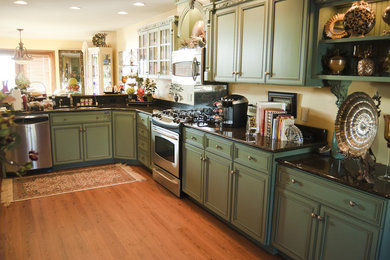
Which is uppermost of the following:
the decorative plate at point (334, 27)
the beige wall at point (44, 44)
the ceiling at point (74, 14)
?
the ceiling at point (74, 14)

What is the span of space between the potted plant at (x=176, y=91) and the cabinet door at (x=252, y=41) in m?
1.35

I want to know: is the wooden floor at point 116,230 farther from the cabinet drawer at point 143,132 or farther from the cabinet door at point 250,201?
the cabinet drawer at point 143,132

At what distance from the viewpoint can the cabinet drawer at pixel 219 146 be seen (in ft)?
9.30

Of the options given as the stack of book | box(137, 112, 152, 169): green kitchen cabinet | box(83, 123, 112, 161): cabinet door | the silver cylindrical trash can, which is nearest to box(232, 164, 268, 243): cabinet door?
the stack of book

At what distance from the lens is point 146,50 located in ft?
16.7

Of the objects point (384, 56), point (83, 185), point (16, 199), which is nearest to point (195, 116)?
point (83, 185)

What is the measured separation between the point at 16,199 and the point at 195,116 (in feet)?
7.56

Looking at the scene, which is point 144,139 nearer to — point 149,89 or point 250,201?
point 149,89

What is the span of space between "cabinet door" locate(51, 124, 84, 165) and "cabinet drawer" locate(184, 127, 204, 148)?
2.07 metres

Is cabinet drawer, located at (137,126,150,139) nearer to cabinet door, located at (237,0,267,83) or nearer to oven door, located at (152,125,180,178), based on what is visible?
oven door, located at (152,125,180,178)

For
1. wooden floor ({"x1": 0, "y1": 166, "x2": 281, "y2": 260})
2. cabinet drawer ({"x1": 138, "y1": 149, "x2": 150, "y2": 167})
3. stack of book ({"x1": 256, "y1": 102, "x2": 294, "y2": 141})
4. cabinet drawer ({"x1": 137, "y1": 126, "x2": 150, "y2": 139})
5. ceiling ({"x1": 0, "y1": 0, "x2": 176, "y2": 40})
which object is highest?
ceiling ({"x1": 0, "y1": 0, "x2": 176, "y2": 40})

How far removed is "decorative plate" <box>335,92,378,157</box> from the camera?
6.63ft

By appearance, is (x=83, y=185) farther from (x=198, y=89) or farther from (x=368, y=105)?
(x=368, y=105)

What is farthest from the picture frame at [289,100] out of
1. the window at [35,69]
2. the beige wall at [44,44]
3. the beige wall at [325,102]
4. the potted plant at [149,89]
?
the beige wall at [44,44]
